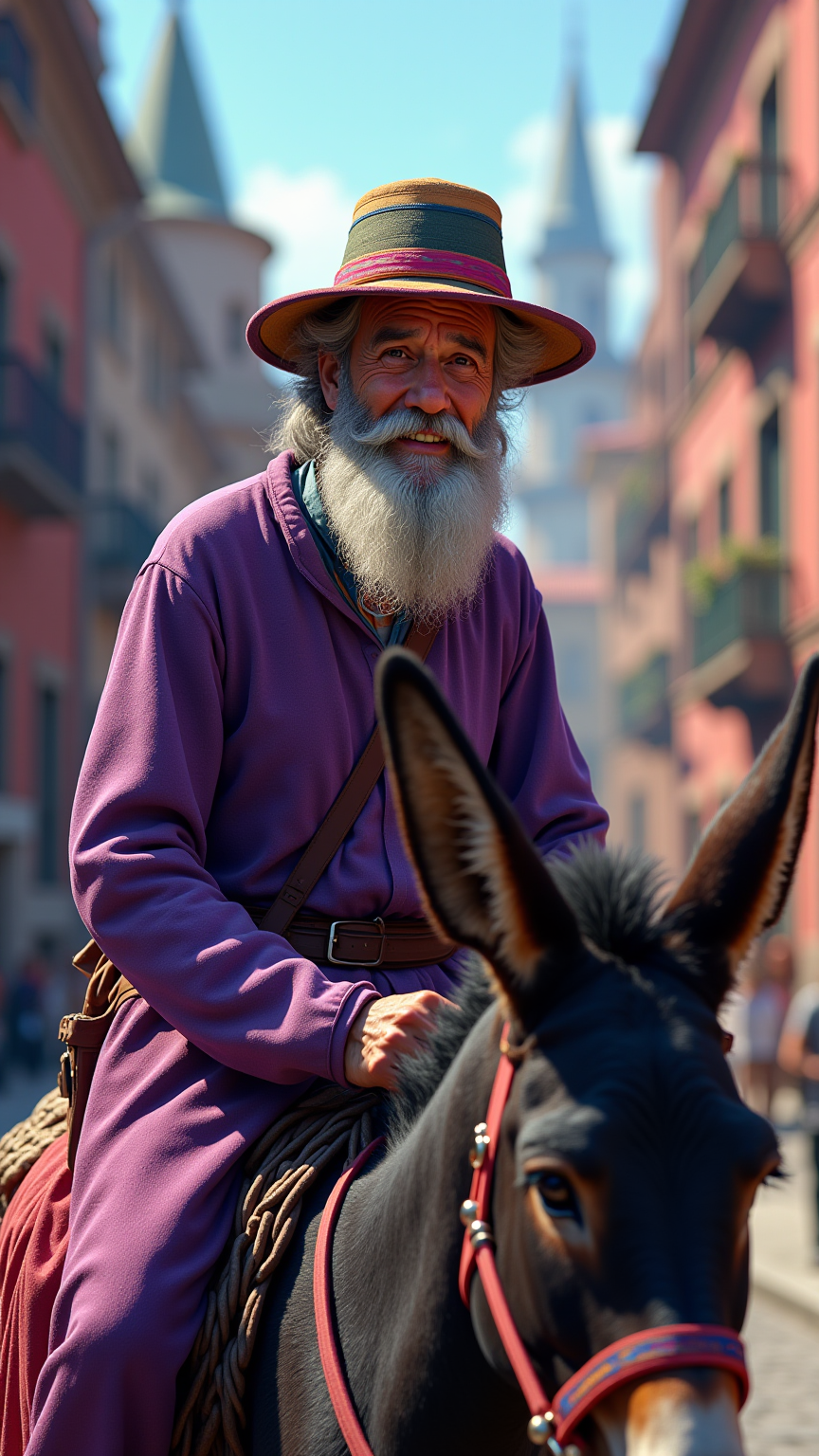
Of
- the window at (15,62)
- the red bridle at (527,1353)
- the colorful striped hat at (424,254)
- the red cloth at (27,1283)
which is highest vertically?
the window at (15,62)

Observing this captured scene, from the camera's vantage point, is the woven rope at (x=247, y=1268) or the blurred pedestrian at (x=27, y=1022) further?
the blurred pedestrian at (x=27, y=1022)

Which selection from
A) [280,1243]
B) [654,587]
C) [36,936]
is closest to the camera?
[280,1243]

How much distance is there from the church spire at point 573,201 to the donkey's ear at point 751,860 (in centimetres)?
11183

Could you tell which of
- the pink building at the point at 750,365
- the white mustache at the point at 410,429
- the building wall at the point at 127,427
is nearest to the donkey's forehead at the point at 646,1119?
the white mustache at the point at 410,429

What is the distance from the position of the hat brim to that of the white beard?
0.16 m

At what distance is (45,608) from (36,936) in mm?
4676

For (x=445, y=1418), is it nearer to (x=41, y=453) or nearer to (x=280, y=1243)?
(x=280, y=1243)

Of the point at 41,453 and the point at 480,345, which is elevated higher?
the point at 41,453

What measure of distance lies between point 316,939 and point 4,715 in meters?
19.2

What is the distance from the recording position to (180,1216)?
84.5 inches

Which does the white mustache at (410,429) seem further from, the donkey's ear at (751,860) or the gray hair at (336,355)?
the donkey's ear at (751,860)

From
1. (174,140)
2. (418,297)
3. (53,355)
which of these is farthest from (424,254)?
(174,140)

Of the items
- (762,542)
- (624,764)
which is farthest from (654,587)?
(762,542)

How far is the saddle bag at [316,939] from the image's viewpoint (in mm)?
2395
